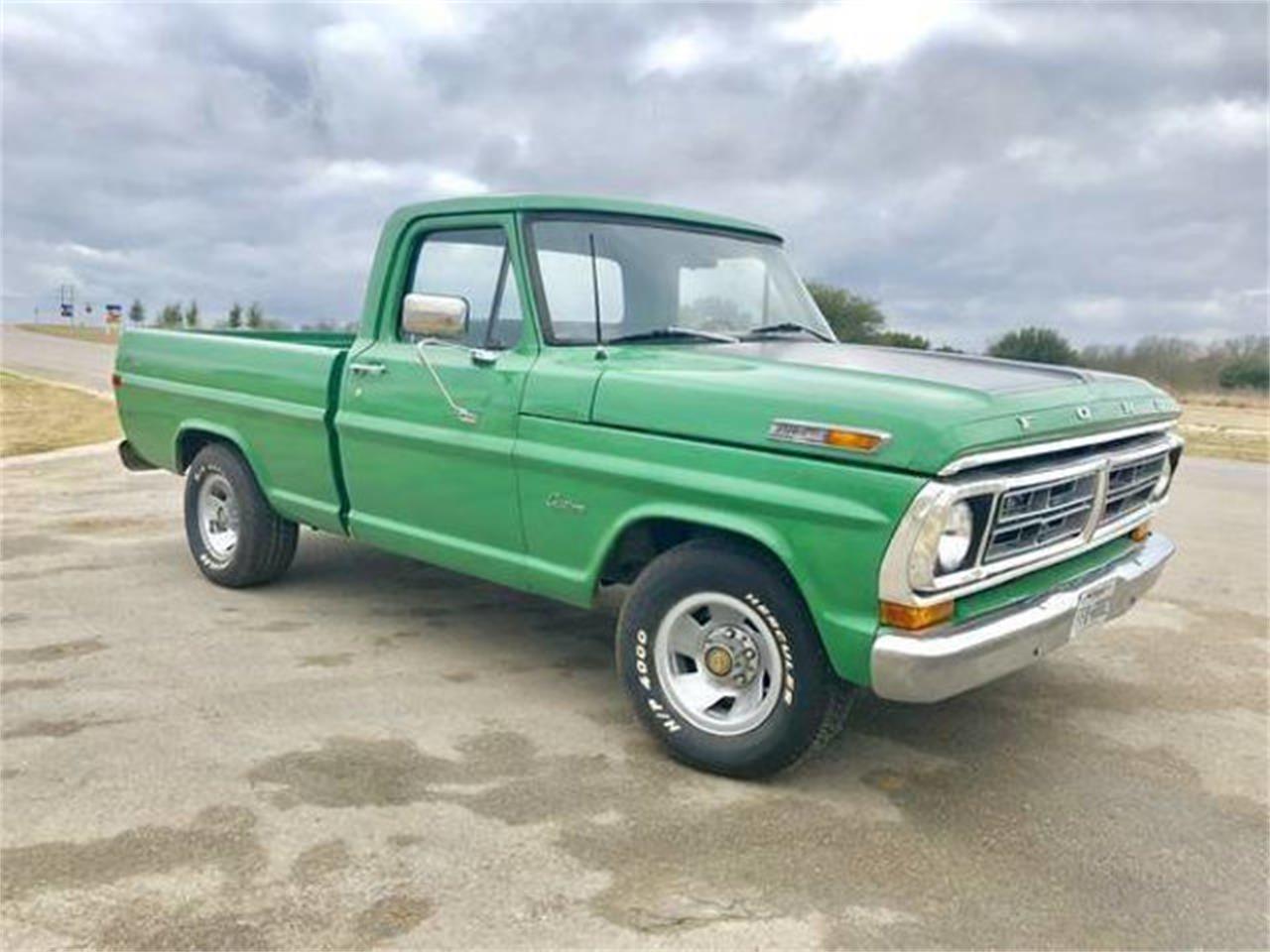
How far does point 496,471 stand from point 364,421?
3.16 ft

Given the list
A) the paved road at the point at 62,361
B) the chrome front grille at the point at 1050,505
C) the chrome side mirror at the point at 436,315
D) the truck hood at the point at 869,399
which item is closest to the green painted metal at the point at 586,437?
the truck hood at the point at 869,399

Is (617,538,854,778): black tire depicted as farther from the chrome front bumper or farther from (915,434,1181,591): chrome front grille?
(915,434,1181,591): chrome front grille

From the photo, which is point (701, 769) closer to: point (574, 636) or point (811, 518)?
point (811, 518)

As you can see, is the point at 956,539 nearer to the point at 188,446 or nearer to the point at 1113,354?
the point at 188,446

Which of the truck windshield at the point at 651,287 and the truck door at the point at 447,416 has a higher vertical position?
the truck windshield at the point at 651,287

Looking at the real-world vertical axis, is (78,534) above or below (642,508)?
below

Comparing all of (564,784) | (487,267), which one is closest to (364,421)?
(487,267)

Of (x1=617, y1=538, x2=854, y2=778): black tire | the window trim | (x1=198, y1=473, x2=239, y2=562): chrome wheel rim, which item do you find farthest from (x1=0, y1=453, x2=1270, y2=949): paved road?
the window trim

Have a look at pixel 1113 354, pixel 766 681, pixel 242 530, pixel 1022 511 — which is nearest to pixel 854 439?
pixel 1022 511

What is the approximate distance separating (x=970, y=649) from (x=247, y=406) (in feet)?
13.2

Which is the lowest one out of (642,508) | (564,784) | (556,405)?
(564,784)

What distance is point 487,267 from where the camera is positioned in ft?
15.1

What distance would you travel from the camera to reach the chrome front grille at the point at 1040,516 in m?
3.37

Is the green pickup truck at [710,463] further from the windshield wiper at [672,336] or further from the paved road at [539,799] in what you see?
the paved road at [539,799]
